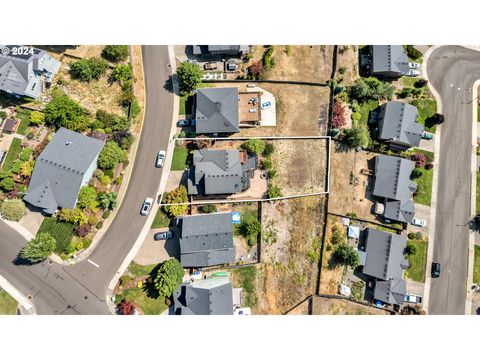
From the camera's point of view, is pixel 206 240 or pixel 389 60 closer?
pixel 206 240

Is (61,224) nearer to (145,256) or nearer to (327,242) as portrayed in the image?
(145,256)

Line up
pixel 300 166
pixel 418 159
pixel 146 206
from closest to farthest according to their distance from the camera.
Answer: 1. pixel 146 206
2. pixel 300 166
3. pixel 418 159

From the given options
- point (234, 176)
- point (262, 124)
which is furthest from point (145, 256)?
point (262, 124)

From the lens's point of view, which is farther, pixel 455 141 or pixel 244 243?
pixel 455 141

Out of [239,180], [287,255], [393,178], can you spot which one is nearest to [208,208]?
[239,180]

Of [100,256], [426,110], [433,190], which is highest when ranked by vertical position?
[426,110]

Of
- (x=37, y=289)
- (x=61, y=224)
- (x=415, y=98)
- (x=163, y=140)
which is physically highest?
(x=415, y=98)

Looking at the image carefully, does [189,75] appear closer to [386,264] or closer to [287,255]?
[287,255]
